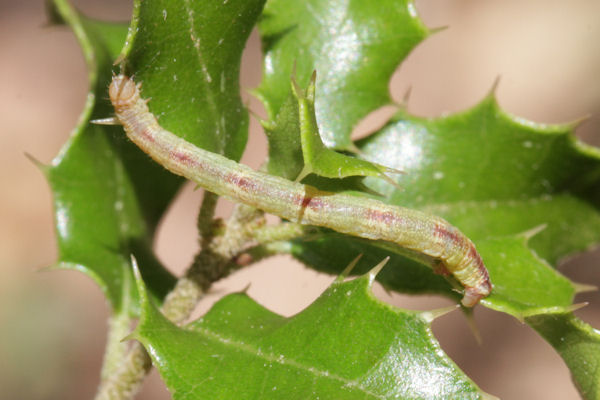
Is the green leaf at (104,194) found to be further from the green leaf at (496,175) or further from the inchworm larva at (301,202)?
the green leaf at (496,175)

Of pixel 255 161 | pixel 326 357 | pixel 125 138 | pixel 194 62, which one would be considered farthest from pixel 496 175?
pixel 255 161

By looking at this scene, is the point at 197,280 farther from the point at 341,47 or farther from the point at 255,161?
the point at 255,161

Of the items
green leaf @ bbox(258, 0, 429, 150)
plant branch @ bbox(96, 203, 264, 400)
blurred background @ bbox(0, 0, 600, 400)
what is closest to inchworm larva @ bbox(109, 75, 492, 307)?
plant branch @ bbox(96, 203, 264, 400)

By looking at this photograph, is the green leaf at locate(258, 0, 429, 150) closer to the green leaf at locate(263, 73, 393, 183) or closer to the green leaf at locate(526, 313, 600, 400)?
the green leaf at locate(263, 73, 393, 183)

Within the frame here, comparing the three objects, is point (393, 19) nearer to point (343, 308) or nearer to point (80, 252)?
point (343, 308)

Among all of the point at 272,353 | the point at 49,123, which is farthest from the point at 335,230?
the point at 49,123

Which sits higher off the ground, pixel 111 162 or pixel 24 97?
pixel 111 162
